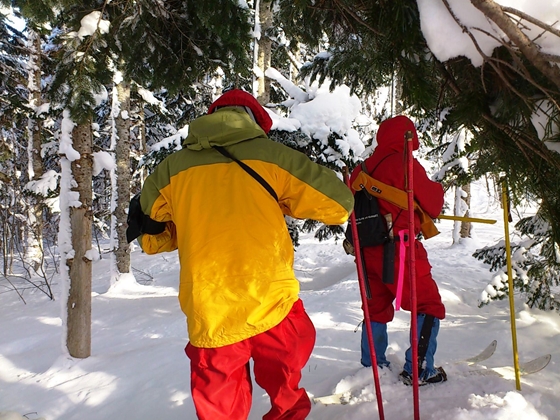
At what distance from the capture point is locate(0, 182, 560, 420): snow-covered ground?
2.41m

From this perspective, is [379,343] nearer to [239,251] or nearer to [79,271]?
[239,251]

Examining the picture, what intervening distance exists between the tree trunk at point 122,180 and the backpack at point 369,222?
8563 millimetres

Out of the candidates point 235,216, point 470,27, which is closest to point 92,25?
point 235,216

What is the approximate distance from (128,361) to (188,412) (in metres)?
1.54

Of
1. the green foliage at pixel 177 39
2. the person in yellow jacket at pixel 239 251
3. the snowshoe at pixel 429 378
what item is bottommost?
the snowshoe at pixel 429 378

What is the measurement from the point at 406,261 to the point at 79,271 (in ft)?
12.0

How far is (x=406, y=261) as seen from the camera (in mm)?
2615

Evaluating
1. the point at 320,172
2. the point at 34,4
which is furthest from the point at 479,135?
the point at 34,4

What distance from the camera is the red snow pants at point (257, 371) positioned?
1689mm

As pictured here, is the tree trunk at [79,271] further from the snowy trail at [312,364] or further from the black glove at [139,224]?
the black glove at [139,224]

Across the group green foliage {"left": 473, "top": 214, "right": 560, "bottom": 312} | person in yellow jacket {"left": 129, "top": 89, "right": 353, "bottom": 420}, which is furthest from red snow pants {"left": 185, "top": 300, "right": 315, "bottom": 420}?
green foliage {"left": 473, "top": 214, "right": 560, "bottom": 312}

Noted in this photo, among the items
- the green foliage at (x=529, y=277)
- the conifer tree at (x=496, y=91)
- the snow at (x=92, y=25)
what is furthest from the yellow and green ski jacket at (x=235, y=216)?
the green foliage at (x=529, y=277)

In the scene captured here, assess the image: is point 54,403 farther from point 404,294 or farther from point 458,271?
point 458,271

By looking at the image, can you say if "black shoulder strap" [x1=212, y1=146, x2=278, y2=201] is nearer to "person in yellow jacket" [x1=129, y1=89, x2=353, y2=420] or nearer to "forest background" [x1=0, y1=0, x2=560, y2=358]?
"person in yellow jacket" [x1=129, y1=89, x2=353, y2=420]
